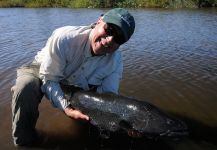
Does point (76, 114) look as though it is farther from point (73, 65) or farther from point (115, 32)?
point (115, 32)

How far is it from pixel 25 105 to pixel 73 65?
2.80 ft

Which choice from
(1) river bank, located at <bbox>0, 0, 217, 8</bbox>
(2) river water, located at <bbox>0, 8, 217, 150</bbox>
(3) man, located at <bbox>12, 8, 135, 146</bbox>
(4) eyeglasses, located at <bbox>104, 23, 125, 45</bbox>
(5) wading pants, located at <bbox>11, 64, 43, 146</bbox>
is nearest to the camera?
(4) eyeglasses, located at <bbox>104, 23, 125, 45</bbox>

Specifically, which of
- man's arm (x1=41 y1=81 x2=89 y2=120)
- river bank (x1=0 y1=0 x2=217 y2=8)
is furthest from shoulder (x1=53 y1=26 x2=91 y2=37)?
river bank (x1=0 y1=0 x2=217 y2=8)

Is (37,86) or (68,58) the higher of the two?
(68,58)

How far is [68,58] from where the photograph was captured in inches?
186

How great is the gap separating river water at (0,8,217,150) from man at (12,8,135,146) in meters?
0.59

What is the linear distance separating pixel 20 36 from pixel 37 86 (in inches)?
413

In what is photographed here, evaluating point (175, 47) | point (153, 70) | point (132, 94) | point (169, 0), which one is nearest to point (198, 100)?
point (132, 94)

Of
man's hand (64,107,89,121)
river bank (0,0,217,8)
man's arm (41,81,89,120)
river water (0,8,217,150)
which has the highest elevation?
man's arm (41,81,89,120)

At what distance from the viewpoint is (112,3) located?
119ft

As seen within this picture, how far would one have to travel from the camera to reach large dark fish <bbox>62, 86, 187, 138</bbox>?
4.16m

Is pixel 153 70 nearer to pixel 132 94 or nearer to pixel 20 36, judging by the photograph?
pixel 132 94

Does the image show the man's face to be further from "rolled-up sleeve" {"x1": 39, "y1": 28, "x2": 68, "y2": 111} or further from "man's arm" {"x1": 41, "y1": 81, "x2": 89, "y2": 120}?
"man's arm" {"x1": 41, "y1": 81, "x2": 89, "y2": 120}

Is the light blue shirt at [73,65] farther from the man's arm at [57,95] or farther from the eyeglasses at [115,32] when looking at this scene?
the eyeglasses at [115,32]
